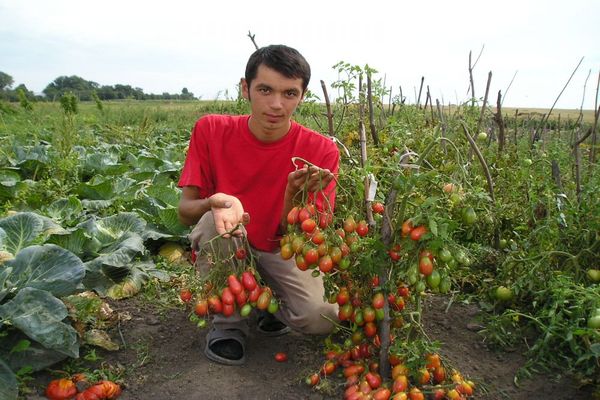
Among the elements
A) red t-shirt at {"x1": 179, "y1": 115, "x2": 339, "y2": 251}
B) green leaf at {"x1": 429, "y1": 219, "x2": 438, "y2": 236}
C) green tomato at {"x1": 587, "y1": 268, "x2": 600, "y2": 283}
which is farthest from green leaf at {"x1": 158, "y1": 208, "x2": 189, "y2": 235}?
green tomato at {"x1": 587, "y1": 268, "x2": 600, "y2": 283}

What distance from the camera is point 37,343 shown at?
2211 millimetres

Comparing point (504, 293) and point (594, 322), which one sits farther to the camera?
point (504, 293)

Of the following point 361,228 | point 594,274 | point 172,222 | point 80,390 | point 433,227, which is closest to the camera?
point 433,227

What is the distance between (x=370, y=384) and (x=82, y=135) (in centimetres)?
734

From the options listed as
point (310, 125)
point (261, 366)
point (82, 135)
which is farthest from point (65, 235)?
point (82, 135)

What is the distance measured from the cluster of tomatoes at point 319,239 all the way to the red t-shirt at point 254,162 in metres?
0.57

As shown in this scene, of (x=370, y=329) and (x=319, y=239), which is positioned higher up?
(x=319, y=239)

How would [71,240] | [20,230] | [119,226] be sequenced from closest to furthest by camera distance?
[20,230], [71,240], [119,226]

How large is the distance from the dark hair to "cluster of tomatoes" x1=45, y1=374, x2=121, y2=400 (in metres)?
1.51

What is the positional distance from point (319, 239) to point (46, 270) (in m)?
1.34

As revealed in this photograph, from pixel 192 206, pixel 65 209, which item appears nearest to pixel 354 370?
pixel 192 206

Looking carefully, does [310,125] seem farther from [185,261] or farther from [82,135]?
[82,135]

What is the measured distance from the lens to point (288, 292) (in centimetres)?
259

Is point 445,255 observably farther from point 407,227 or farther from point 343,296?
point 343,296
